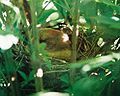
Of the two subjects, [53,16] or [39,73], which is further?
[53,16]

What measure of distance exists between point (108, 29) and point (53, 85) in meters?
0.48

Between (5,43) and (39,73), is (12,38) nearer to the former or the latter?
(5,43)

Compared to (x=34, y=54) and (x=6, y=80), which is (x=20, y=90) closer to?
(x=6, y=80)

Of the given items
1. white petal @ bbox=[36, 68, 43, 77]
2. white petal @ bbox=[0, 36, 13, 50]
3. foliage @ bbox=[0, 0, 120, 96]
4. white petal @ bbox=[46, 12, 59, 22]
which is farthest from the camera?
white petal @ bbox=[46, 12, 59, 22]

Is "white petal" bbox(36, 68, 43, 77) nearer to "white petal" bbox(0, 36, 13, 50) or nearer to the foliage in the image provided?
the foliage

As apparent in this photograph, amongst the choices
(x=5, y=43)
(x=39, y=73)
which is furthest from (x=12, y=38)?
(x=39, y=73)

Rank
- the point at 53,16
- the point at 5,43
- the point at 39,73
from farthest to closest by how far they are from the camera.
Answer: the point at 53,16 → the point at 39,73 → the point at 5,43

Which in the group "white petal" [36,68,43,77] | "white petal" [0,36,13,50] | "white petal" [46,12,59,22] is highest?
"white petal" [46,12,59,22]

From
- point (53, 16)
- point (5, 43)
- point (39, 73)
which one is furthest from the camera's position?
point (53, 16)

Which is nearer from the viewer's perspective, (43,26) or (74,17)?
(74,17)

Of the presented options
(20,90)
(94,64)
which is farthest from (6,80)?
(94,64)

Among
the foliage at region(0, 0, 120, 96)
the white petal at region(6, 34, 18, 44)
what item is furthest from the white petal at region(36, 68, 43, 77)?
the white petal at region(6, 34, 18, 44)

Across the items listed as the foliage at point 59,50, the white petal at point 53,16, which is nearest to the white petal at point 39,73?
the foliage at point 59,50

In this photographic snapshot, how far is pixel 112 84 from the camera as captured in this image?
69 centimetres
